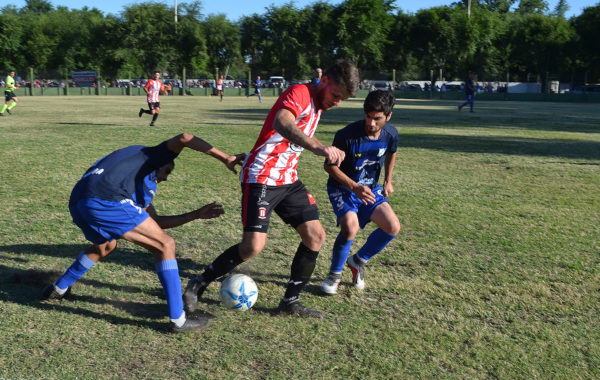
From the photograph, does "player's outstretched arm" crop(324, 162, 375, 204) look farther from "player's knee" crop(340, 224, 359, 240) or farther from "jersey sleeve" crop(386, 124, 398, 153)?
"jersey sleeve" crop(386, 124, 398, 153)

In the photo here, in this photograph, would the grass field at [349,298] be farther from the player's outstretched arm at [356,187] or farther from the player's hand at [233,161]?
the player's hand at [233,161]

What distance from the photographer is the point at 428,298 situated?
4484 millimetres

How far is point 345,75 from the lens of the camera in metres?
3.69

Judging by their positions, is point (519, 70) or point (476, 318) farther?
point (519, 70)

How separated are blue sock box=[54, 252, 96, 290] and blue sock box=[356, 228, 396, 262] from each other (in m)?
2.26

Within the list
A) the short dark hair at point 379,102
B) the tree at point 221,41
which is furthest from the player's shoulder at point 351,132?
the tree at point 221,41

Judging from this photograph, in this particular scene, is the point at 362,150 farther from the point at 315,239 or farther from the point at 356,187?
the point at 315,239

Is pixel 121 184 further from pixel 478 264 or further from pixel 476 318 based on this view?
pixel 478 264

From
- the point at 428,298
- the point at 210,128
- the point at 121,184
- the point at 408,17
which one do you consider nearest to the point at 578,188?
the point at 428,298

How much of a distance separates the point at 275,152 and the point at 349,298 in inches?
56.9

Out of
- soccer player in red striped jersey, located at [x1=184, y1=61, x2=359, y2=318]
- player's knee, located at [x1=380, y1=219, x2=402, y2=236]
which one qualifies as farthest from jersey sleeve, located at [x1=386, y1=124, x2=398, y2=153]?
soccer player in red striped jersey, located at [x1=184, y1=61, x2=359, y2=318]

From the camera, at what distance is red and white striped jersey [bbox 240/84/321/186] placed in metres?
3.80

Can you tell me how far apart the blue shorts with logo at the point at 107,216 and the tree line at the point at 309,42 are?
6175 cm

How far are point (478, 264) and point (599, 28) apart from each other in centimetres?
6710
